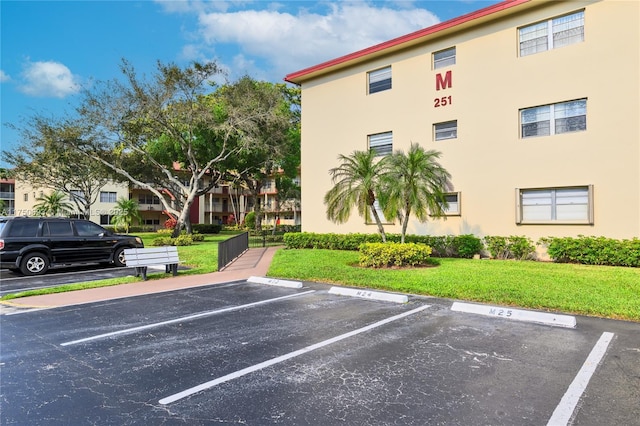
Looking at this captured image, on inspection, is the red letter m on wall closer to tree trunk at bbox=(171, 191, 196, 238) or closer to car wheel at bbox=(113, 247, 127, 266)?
car wheel at bbox=(113, 247, 127, 266)

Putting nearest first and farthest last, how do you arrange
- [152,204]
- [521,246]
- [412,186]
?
[412,186]
[521,246]
[152,204]

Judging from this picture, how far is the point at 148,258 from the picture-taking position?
11.1 m

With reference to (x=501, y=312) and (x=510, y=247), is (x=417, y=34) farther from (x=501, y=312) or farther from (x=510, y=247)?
(x=501, y=312)

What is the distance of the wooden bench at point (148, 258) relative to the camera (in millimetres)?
10727

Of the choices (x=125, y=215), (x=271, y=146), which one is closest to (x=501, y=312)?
(x=271, y=146)

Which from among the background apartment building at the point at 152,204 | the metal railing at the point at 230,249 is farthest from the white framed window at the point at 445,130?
the background apartment building at the point at 152,204

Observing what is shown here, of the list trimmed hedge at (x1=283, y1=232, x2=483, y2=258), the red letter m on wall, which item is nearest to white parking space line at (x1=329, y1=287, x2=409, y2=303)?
trimmed hedge at (x1=283, y1=232, x2=483, y2=258)

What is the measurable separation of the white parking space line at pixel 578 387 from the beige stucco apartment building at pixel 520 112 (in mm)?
9480

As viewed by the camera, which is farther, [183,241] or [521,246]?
[183,241]

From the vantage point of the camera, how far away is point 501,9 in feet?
48.0

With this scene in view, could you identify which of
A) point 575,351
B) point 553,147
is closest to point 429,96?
point 553,147

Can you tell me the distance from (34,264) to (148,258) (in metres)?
3.94

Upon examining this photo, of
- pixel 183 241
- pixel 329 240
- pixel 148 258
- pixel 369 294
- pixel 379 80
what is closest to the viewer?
pixel 369 294

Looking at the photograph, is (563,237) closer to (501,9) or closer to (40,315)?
(501,9)
